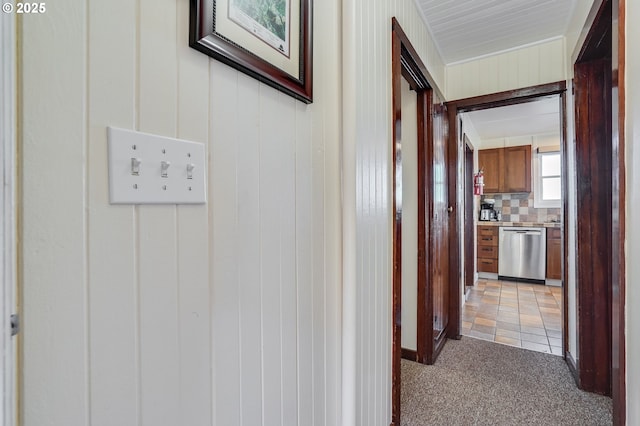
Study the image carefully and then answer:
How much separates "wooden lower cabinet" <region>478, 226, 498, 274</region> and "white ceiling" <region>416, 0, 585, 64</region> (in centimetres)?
322

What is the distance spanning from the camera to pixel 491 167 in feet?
17.1

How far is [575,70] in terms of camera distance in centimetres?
196

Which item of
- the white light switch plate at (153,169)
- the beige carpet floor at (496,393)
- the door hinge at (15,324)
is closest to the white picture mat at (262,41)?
the white light switch plate at (153,169)

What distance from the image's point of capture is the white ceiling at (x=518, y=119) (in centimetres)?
369

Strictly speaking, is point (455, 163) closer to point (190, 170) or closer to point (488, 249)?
point (190, 170)

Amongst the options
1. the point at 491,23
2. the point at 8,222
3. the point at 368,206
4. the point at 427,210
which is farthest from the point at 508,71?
the point at 8,222

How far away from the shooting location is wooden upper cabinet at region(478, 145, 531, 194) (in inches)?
196

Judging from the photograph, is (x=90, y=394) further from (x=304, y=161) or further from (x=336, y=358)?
(x=336, y=358)

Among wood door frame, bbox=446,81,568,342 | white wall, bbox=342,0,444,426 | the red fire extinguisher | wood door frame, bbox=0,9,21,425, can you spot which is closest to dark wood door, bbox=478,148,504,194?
the red fire extinguisher

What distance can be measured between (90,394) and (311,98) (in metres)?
0.91

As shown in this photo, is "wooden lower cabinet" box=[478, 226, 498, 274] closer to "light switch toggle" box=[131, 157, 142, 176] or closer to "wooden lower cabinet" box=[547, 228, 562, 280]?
"wooden lower cabinet" box=[547, 228, 562, 280]

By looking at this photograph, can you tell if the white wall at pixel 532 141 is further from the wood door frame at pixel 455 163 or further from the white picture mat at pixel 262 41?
the white picture mat at pixel 262 41

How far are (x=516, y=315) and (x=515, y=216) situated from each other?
280cm

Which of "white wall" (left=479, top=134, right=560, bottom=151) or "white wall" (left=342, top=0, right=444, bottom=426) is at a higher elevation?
"white wall" (left=479, top=134, right=560, bottom=151)
